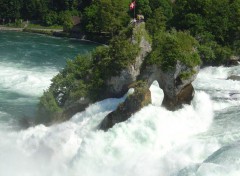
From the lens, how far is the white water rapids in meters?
24.7

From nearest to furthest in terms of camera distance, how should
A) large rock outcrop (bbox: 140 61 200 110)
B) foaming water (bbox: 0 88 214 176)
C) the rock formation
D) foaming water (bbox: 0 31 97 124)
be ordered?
foaming water (bbox: 0 88 214 176), the rock formation, large rock outcrop (bbox: 140 61 200 110), foaming water (bbox: 0 31 97 124)

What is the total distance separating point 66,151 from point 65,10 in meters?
66.9

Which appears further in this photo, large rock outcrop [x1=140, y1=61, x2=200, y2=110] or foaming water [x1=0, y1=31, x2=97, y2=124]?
foaming water [x1=0, y1=31, x2=97, y2=124]

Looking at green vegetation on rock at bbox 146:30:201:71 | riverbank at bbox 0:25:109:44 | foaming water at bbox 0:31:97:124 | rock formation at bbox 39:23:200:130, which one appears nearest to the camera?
rock formation at bbox 39:23:200:130

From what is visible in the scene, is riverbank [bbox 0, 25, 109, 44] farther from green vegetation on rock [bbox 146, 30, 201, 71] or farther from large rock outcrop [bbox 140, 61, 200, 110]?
large rock outcrop [bbox 140, 61, 200, 110]

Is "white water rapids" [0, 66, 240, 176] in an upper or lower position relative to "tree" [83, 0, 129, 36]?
lower

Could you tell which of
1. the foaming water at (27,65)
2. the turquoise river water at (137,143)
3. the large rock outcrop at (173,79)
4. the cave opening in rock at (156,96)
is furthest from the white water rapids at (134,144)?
the foaming water at (27,65)

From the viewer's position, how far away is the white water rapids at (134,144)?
973 inches

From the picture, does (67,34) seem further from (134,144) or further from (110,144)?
(134,144)

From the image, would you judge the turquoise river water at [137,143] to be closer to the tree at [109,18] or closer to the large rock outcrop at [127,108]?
the large rock outcrop at [127,108]

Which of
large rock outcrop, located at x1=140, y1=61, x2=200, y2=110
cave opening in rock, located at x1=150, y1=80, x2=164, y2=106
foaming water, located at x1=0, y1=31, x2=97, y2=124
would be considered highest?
large rock outcrop, located at x1=140, y1=61, x2=200, y2=110

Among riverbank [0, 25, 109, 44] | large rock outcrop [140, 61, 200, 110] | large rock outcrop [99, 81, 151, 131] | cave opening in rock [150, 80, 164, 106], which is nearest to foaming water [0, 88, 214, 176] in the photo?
large rock outcrop [99, 81, 151, 131]

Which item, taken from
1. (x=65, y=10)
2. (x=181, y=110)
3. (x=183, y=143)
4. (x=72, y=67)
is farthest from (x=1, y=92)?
(x=65, y=10)

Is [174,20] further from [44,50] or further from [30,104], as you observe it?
[30,104]
